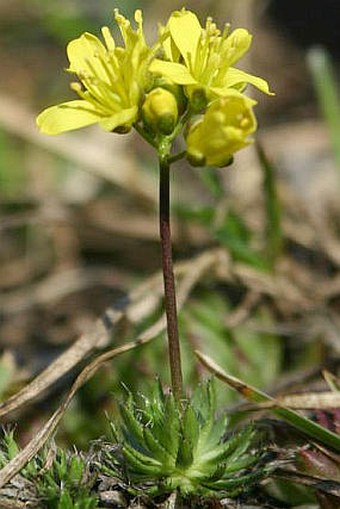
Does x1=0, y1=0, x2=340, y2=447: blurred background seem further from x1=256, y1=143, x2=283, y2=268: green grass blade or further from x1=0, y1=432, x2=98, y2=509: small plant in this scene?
x1=0, y1=432, x2=98, y2=509: small plant

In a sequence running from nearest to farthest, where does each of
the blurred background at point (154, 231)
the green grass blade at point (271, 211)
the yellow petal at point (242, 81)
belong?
the yellow petal at point (242, 81), the blurred background at point (154, 231), the green grass blade at point (271, 211)

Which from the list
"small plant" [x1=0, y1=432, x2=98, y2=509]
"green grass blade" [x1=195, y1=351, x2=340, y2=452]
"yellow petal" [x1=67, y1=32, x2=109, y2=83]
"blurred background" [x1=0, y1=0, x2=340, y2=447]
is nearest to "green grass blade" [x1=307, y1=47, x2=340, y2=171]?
"blurred background" [x1=0, y1=0, x2=340, y2=447]

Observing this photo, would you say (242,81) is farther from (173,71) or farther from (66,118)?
(66,118)

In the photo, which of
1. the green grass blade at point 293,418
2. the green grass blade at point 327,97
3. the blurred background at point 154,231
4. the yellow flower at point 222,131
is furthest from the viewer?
the green grass blade at point 327,97

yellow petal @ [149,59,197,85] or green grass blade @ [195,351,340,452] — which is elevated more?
yellow petal @ [149,59,197,85]

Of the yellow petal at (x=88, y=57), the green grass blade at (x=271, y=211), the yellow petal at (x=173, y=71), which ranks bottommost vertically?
the green grass blade at (x=271, y=211)

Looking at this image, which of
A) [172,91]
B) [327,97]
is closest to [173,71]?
[172,91]

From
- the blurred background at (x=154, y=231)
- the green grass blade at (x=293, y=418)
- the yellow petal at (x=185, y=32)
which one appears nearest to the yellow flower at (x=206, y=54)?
the yellow petal at (x=185, y=32)

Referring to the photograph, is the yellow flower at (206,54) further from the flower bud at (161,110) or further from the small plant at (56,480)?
the small plant at (56,480)

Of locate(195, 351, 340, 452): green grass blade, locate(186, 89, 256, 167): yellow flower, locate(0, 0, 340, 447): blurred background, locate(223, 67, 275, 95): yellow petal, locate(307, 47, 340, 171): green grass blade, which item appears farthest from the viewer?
locate(307, 47, 340, 171): green grass blade
